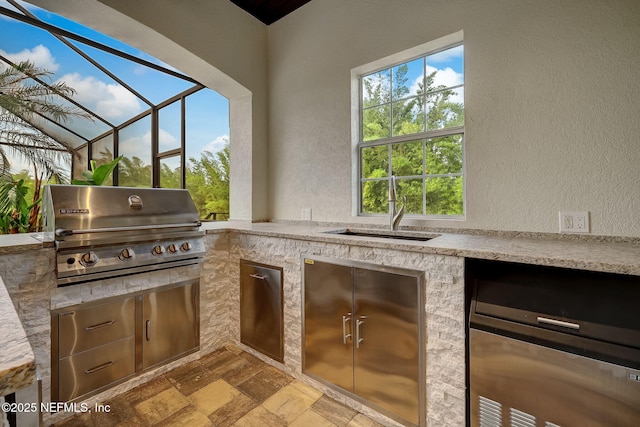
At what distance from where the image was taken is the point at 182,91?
4051mm

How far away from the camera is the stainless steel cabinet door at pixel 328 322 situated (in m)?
1.73

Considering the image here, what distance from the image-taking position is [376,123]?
2457 millimetres

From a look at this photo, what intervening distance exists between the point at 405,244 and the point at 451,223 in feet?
2.22

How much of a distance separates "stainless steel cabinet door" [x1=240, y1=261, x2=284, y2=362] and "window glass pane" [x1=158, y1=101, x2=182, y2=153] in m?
2.78

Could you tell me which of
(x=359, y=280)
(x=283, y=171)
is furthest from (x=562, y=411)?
(x=283, y=171)

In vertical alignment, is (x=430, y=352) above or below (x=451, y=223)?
below

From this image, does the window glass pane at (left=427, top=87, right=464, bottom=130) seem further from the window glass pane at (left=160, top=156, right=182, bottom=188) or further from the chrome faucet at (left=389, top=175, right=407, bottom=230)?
the window glass pane at (left=160, top=156, right=182, bottom=188)

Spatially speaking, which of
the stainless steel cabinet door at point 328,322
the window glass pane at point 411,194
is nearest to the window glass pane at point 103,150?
the stainless steel cabinet door at point 328,322

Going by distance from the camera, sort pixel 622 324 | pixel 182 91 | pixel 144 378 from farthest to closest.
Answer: pixel 182 91 → pixel 144 378 → pixel 622 324

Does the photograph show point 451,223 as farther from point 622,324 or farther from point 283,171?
point 283,171

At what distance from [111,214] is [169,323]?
0.86 m

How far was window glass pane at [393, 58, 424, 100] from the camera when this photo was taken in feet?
7.29

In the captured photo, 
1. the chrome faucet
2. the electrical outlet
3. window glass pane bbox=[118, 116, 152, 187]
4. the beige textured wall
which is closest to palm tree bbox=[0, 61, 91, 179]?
window glass pane bbox=[118, 116, 152, 187]

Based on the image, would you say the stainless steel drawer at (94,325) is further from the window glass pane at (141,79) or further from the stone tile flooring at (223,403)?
the window glass pane at (141,79)
